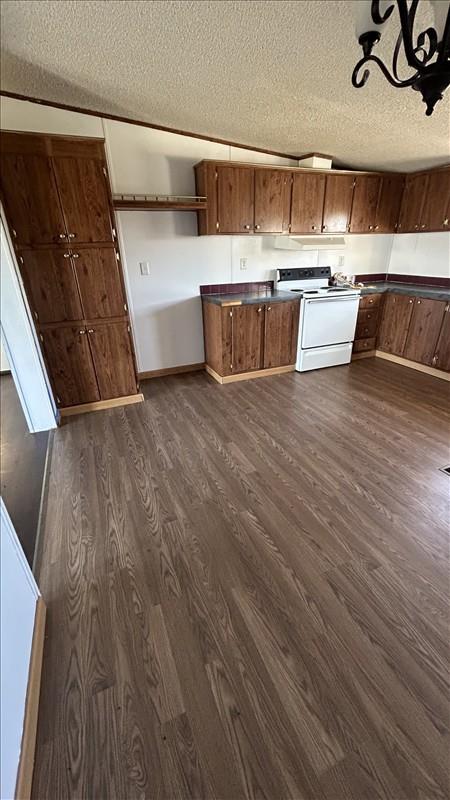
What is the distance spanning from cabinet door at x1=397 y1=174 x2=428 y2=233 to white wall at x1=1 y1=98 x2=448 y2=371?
0.22m

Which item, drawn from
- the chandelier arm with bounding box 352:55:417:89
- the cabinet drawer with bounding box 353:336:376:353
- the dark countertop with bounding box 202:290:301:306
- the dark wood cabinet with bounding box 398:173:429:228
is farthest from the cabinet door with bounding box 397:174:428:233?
the chandelier arm with bounding box 352:55:417:89

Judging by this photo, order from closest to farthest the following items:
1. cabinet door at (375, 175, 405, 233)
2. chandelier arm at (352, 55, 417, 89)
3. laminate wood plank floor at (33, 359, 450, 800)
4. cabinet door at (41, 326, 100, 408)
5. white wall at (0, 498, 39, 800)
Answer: white wall at (0, 498, 39, 800) → laminate wood plank floor at (33, 359, 450, 800) → chandelier arm at (352, 55, 417, 89) → cabinet door at (41, 326, 100, 408) → cabinet door at (375, 175, 405, 233)

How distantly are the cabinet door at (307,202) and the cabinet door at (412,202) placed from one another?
3.96ft

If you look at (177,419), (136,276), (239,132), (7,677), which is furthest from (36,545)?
(239,132)

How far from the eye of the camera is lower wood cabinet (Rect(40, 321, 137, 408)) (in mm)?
2844

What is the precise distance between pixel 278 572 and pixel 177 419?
1672 mm

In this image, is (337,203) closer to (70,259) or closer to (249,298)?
(249,298)

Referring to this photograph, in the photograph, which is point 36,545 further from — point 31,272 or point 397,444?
point 397,444

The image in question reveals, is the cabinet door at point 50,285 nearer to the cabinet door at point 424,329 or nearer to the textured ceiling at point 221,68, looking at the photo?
the textured ceiling at point 221,68

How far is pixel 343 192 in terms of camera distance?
3.78 metres

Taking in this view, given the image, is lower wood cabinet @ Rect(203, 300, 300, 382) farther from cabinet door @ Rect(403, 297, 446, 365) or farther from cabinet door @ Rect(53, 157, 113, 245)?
cabinet door @ Rect(403, 297, 446, 365)

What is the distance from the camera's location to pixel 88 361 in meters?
3.00

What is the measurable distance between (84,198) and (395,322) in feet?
11.9

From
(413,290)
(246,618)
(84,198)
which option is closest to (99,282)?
(84,198)
